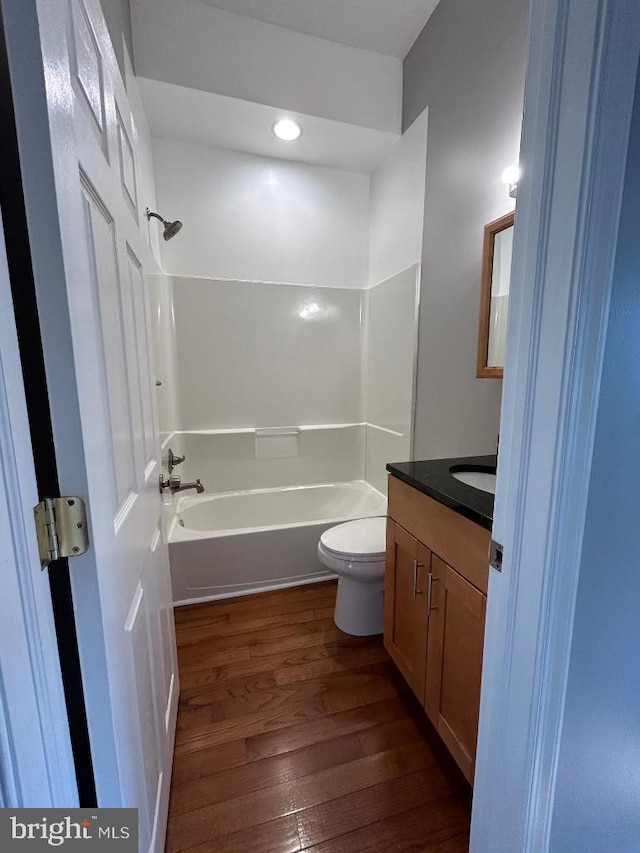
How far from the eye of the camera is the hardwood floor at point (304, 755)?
0.99m

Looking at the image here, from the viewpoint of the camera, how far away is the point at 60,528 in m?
0.49

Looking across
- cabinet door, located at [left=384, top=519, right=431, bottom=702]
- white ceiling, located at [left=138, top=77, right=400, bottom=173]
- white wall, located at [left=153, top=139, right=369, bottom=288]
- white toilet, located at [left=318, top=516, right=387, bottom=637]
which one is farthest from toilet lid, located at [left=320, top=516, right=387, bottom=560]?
white ceiling, located at [left=138, top=77, right=400, bottom=173]

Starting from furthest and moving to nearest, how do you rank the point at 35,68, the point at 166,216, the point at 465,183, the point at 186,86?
the point at 166,216 < the point at 186,86 < the point at 465,183 < the point at 35,68

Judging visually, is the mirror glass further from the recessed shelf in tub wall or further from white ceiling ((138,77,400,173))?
the recessed shelf in tub wall

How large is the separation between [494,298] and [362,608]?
1505 mm

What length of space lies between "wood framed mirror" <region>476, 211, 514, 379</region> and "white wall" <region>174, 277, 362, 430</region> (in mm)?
1297

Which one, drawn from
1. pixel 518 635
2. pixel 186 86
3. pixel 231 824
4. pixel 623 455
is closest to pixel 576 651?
pixel 518 635

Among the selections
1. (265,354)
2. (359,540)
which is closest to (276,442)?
(265,354)

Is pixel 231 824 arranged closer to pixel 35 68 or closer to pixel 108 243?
pixel 108 243

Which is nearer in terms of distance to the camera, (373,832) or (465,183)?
(373,832)

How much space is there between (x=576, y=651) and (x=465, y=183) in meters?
1.80

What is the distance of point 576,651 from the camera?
2.03ft

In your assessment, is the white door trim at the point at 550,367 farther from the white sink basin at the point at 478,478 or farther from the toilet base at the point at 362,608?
the toilet base at the point at 362,608

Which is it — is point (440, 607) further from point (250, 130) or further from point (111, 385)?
point (250, 130)
